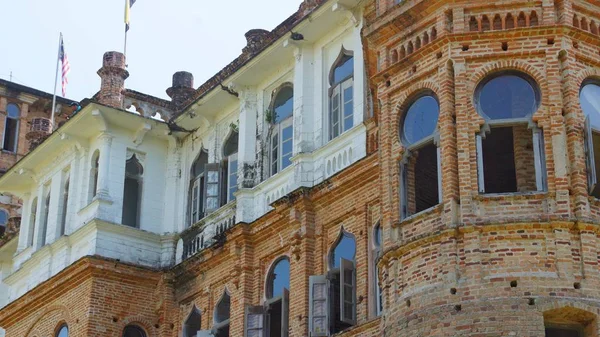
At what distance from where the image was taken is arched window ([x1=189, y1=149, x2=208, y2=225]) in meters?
29.0

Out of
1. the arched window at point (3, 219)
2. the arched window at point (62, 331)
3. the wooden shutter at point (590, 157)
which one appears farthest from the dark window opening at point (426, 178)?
the arched window at point (3, 219)

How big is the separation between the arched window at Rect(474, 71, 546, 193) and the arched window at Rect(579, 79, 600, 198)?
27.3 inches

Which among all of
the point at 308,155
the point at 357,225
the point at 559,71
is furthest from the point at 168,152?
the point at 559,71

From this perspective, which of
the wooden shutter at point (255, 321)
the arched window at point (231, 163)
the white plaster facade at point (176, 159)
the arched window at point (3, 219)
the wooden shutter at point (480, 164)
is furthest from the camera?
the arched window at point (3, 219)

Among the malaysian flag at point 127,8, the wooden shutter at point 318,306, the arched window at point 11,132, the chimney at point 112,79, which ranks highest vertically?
the arched window at point 11,132

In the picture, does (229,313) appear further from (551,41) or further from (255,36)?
(551,41)

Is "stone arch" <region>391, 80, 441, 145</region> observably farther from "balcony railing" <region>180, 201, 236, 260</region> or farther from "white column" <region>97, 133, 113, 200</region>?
"white column" <region>97, 133, 113, 200</region>

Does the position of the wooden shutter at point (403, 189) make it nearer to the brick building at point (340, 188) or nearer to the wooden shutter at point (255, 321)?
the brick building at point (340, 188)

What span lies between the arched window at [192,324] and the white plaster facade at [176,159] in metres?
1.44

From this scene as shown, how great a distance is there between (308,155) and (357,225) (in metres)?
2.39

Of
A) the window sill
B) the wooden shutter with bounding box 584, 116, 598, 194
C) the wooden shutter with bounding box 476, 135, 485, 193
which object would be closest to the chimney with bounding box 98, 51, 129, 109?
the wooden shutter with bounding box 476, 135, 485, 193

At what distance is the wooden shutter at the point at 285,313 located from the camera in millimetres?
24312

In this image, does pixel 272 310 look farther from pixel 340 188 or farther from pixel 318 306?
pixel 340 188

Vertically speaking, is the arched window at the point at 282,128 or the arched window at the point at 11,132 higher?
the arched window at the point at 11,132
